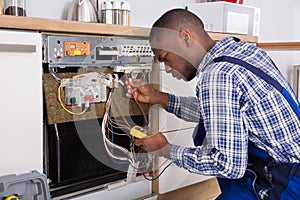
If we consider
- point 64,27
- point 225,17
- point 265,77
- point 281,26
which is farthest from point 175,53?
Result: point 281,26

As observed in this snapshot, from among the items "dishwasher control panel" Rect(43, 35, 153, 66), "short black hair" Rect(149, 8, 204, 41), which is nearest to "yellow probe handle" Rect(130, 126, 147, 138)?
"dishwasher control panel" Rect(43, 35, 153, 66)

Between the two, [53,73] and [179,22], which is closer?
[179,22]

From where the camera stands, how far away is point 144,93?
1615 millimetres

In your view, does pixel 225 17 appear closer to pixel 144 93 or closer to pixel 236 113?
pixel 144 93

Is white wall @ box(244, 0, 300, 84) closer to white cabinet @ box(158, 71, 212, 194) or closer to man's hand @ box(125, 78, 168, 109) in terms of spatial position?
white cabinet @ box(158, 71, 212, 194)

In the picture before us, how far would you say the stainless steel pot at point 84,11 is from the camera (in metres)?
1.75

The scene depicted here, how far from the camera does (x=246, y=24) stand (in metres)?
2.29

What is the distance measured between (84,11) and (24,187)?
2.84ft

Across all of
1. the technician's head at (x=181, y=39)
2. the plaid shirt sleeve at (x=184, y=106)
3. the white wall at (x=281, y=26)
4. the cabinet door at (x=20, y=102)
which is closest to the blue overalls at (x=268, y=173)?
the technician's head at (x=181, y=39)

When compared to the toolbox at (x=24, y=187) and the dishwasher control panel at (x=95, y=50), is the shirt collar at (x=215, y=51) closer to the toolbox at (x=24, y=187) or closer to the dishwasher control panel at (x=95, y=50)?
the dishwasher control panel at (x=95, y=50)

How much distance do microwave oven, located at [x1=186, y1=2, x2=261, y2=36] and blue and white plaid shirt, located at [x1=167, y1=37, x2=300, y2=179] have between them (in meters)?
1.00

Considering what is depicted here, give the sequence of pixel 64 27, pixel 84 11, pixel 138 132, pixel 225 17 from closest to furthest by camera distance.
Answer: pixel 64 27
pixel 138 132
pixel 84 11
pixel 225 17

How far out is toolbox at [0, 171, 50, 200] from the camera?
45.4 inches

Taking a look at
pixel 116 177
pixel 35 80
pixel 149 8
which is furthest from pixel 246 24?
pixel 35 80
